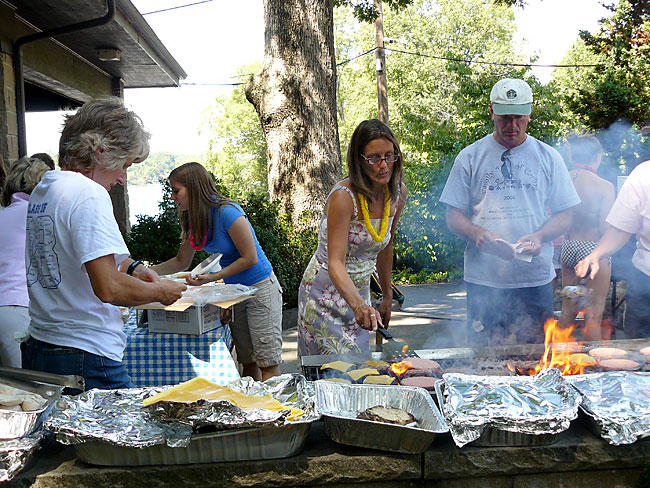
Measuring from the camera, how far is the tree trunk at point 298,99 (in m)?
9.25

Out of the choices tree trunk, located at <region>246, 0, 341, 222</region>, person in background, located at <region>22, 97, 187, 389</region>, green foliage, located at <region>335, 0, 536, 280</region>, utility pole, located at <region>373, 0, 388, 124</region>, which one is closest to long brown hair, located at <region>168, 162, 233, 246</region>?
person in background, located at <region>22, 97, 187, 389</region>

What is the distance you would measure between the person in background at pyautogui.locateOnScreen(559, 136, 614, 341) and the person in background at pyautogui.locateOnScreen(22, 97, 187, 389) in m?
4.52

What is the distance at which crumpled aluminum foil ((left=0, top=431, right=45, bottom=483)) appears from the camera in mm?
1963

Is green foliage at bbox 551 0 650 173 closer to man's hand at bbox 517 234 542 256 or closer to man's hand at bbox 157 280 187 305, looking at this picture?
man's hand at bbox 517 234 542 256

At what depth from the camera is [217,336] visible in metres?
3.77

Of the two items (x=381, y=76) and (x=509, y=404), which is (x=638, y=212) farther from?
(x=381, y=76)

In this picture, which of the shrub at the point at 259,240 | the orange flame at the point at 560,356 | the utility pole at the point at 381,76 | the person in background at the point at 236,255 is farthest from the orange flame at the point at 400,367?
the utility pole at the point at 381,76

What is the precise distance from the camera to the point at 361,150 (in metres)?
3.16

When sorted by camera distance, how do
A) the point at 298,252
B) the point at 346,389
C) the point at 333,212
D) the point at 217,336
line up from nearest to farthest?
the point at 346,389 < the point at 333,212 < the point at 217,336 < the point at 298,252

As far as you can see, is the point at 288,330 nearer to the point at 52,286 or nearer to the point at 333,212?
the point at 333,212

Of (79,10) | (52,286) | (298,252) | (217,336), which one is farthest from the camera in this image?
(298,252)

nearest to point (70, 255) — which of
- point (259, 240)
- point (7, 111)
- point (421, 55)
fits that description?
point (7, 111)

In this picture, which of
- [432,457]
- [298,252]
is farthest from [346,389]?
[298,252]

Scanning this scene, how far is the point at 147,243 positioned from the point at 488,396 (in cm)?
650
